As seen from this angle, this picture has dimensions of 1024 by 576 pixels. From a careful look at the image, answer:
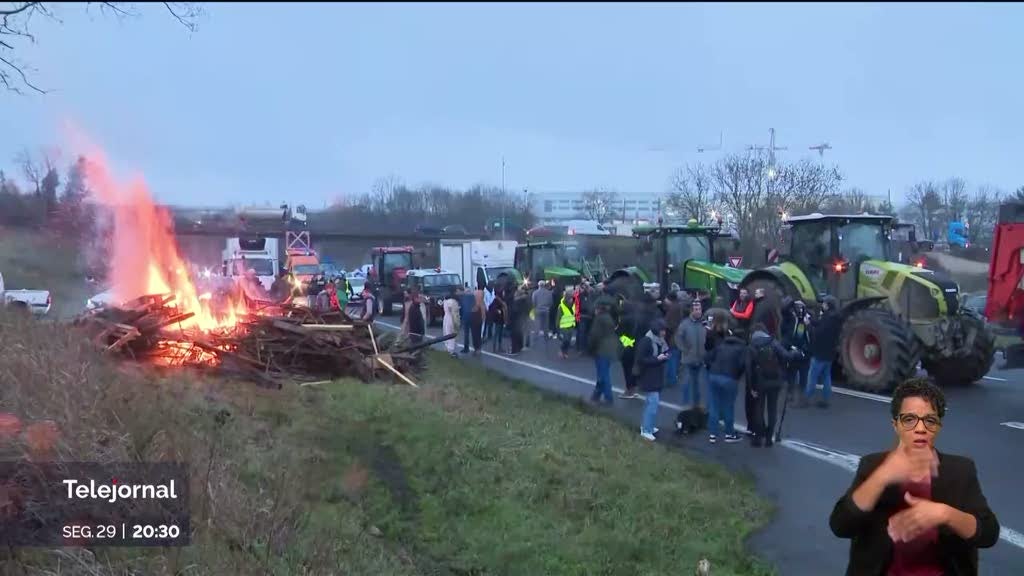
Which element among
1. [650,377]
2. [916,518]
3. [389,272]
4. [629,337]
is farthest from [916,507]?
[389,272]

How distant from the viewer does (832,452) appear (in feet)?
33.7

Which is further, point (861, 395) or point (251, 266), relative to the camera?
point (251, 266)

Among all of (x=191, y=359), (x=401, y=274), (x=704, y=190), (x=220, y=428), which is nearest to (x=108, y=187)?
(x=191, y=359)

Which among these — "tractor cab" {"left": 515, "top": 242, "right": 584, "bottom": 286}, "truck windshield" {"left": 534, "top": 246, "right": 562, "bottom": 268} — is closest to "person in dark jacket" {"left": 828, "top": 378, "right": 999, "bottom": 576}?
"tractor cab" {"left": 515, "top": 242, "right": 584, "bottom": 286}

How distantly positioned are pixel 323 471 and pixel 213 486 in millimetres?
2042

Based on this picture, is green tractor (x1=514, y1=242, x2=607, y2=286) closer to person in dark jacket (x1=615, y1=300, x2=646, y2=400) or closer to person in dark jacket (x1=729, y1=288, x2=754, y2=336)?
person in dark jacket (x1=729, y1=288, x2=754, y2=336)

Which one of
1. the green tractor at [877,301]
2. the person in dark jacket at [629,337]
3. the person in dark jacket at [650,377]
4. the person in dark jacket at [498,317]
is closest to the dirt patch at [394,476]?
the person in dark jacket at [650,377]

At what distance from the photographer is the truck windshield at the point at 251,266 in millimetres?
30448

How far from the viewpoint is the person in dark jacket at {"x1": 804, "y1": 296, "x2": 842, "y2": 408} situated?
43.1 ft

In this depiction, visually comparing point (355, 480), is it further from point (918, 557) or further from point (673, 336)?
point (673, 336)

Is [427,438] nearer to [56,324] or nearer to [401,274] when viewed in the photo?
[56,324]

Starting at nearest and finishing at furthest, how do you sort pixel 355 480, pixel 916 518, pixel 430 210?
pixel 916 518, pixel 355 480, pixel 430 210

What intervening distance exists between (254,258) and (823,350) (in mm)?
24596
